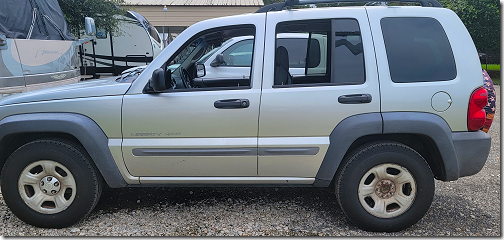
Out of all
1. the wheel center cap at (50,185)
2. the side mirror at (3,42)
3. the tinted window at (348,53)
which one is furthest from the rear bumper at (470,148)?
the side mirror at (3,42)

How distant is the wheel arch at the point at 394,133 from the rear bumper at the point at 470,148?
5 centimetres

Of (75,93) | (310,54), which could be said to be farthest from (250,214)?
(75,93)

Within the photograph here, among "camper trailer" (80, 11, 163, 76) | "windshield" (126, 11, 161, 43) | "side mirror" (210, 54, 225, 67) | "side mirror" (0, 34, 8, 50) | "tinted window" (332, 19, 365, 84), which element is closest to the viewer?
"tinted window" (332, 19, 365, 84)

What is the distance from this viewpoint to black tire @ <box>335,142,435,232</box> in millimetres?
3004

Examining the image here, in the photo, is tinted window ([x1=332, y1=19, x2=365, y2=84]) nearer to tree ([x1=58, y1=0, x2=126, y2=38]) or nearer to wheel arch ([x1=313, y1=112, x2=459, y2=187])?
wheel arch ([x1=313, y1=112, x2=459, y2=187])

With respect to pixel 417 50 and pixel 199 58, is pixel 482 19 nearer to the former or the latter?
pixel 417 50

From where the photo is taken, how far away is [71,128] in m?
3.04

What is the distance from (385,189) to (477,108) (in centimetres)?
91

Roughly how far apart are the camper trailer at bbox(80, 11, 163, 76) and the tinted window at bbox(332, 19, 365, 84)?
38.7ft

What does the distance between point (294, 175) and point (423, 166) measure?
99 centimetres

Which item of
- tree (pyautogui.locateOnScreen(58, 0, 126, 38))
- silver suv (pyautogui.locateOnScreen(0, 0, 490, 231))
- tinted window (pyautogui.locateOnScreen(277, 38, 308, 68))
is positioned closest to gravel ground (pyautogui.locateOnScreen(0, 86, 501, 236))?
silver suv (pyautogui.locateOnScreen(0, 0, 490, 231))

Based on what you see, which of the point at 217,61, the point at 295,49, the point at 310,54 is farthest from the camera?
the point at 217,61

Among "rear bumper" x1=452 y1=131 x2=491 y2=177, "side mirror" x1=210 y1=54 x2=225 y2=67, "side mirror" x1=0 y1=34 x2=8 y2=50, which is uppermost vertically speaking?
"side mirror" x1=0 y1=34 x2=8 y2=50

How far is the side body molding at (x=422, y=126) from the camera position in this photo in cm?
293
